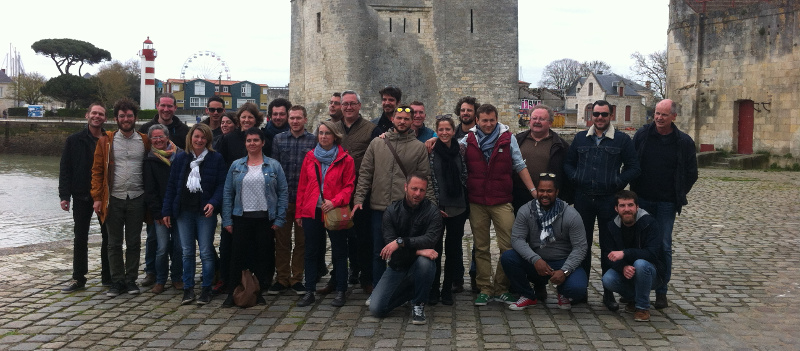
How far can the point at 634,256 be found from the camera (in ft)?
17.0

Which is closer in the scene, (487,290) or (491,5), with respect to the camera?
(487,290)

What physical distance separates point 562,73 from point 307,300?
73.1 metres

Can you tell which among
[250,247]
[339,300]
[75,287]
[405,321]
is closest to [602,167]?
[405,321]

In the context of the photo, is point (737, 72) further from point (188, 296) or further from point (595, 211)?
point (188, 296)

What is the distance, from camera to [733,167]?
779 inches

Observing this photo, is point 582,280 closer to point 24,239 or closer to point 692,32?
point 24,239

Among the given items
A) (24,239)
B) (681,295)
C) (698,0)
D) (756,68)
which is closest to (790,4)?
(756,68)

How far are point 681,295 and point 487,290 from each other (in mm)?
1660

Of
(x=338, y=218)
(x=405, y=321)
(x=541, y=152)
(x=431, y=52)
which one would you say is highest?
(x=431, y=52)

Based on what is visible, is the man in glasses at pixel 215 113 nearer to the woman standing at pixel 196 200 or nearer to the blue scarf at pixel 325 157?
the woman standing at pixel 196 200

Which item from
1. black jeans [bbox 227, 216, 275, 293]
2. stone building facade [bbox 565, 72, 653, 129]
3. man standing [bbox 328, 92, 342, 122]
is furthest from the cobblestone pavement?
stone building facade [bbox 565, 72, 653, 129]

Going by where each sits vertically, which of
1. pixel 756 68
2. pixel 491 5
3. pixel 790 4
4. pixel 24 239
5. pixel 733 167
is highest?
pixel 491 5

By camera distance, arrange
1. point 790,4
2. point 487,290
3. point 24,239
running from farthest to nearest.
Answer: point 790,4, point 24,239, point 487,290

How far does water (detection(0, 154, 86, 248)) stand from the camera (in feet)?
39.7
